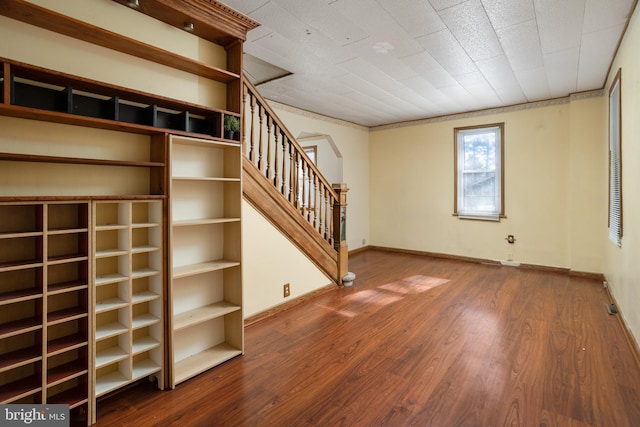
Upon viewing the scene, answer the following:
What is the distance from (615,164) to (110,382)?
16.4 ft

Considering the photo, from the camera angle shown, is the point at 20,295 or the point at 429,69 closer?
the point at 20,295

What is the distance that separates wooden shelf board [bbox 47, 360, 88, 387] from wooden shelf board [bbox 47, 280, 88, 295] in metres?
0.46

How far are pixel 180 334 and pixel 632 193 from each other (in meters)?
3.78

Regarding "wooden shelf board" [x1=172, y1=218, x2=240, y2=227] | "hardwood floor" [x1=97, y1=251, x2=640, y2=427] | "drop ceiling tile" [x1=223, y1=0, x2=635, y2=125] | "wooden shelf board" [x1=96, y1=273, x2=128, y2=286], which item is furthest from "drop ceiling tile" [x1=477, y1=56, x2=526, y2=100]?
"wooden shelf board" [x1=96, y1=273, x2=128, y2=286]

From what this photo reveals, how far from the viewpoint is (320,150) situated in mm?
7117

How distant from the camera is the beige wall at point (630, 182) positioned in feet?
8.44

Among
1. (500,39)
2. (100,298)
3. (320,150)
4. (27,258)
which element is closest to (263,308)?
(100,298)

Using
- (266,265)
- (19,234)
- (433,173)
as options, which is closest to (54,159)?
(19,234)

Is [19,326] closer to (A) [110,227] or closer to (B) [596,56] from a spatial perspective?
(A) [110,227]

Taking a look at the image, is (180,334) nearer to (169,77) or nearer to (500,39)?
(169,77)

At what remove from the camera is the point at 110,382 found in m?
2.05

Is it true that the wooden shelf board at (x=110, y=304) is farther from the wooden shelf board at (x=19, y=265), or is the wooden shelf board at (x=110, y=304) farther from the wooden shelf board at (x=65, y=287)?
the wooden shelf board at (x=19, y=265)

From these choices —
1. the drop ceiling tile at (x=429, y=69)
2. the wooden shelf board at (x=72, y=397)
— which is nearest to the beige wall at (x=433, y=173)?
the wooden shelf board at (x=72, y=397)

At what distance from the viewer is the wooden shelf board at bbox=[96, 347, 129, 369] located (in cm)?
198
